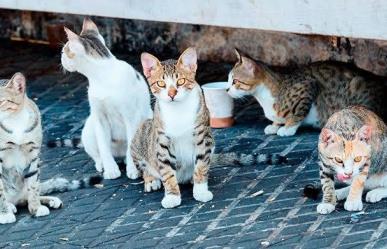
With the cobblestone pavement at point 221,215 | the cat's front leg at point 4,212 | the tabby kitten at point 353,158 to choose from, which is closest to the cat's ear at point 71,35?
the cobblestone pavement at point 221,215

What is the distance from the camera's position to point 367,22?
20.7 ft

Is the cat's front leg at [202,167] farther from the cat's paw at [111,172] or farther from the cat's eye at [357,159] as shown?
the cat's eye at [357,159]

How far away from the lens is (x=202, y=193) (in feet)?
20.7

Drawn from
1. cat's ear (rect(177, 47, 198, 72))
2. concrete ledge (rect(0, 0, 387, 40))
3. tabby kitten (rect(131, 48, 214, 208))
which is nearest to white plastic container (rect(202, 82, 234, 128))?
concrete ledge (rect(0, 0, 387, 40))

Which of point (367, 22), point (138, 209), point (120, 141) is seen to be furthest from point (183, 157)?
point (367, 22)

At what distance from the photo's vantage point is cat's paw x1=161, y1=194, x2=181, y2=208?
6.22 metres

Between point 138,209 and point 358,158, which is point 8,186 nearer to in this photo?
point 138,209

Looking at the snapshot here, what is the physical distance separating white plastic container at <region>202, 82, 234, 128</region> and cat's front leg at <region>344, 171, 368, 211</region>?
2.11 metres

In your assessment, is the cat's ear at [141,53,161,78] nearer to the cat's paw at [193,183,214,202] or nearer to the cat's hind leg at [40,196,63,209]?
the cat's paw at [193,183,214,202]

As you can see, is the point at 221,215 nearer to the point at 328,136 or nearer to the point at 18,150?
the point at 328,136

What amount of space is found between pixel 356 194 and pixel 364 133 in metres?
0.40

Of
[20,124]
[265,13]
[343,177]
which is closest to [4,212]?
[20,124]

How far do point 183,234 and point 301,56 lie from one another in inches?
149

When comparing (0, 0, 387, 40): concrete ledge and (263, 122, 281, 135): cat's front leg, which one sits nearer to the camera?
(0, 0, 387, 40): concrete ledge
